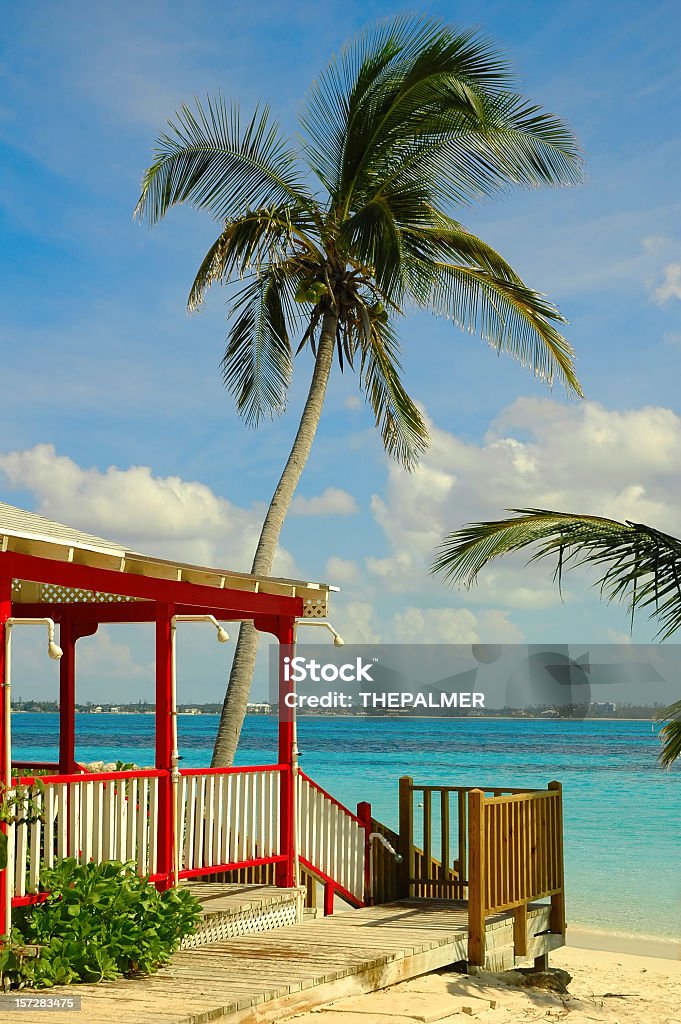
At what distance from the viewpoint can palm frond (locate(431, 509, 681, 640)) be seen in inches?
384

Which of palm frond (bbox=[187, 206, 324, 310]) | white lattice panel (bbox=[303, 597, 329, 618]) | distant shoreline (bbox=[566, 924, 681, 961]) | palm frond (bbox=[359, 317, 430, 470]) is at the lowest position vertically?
distant shoreline (bbox=[566, 924, 681, 961])

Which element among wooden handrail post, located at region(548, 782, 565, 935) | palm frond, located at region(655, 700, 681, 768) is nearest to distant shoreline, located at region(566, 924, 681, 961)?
wooden handrail post, located at region(548, 782, 565, 935)

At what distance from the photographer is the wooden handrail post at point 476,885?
31.7 ft

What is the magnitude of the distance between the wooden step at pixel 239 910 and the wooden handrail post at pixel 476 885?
5.45ft

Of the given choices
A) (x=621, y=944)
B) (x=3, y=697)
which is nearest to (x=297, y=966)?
(x=3, y=697)

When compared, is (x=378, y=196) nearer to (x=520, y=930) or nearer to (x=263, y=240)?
(x=263, y=240)

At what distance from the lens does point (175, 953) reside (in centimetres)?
870

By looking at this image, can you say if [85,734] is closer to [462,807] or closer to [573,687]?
[573,687]

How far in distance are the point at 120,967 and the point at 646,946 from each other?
1390cm

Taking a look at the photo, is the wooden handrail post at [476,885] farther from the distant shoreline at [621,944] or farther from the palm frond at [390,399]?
the palm frond at [390,399]

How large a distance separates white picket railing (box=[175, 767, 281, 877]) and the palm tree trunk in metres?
2.94

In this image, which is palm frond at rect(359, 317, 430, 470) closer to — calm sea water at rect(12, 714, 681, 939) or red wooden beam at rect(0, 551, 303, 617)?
red wooden beam at rect(0, 551, 303, 617)

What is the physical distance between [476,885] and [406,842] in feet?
8.44

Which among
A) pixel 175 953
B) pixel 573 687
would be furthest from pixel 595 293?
pixel 573 687
